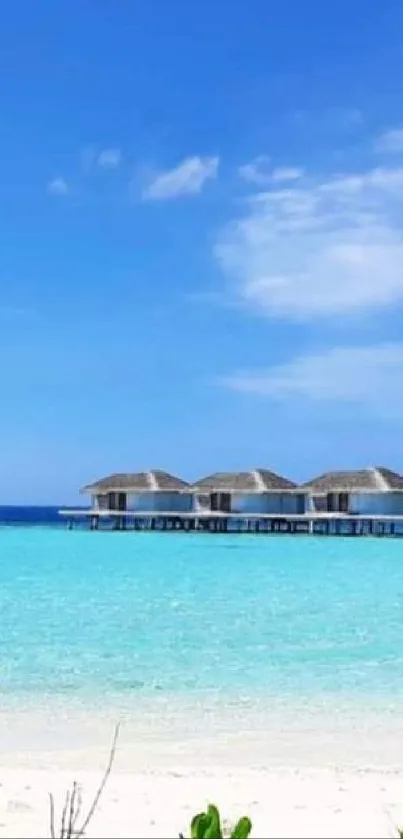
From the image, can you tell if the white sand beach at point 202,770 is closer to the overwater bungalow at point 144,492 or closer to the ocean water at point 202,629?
the ocean water at point 202,629

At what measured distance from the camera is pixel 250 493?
36.2m

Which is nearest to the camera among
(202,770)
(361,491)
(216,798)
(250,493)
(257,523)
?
(216,798)

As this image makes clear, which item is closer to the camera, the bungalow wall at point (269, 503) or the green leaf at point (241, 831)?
the green leaf at point (241, 831)

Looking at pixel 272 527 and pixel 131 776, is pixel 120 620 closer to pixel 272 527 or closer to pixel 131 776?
pixel 131 776

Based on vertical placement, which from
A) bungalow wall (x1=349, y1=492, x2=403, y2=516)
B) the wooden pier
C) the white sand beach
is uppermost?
bungalow wall (x1=349, y1=492, x2=403, y2=516)

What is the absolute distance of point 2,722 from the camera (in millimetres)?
6703

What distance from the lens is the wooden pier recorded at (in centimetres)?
3619

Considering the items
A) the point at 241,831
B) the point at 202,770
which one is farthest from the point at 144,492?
the point at 241,831

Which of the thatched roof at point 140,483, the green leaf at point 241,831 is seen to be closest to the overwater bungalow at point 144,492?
the thatched roof at point 140,483

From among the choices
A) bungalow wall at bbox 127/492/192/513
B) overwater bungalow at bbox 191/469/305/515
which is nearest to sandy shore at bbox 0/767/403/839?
overwater bungalow at bbox 191/469/305/515

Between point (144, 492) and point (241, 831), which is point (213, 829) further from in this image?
point (144, 492)

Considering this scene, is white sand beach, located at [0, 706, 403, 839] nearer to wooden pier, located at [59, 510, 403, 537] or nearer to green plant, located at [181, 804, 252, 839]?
green plant, located at [181, 804, 252, 839]

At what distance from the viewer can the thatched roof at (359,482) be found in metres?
34.6

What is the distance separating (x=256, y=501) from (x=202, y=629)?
2585 centimetres
